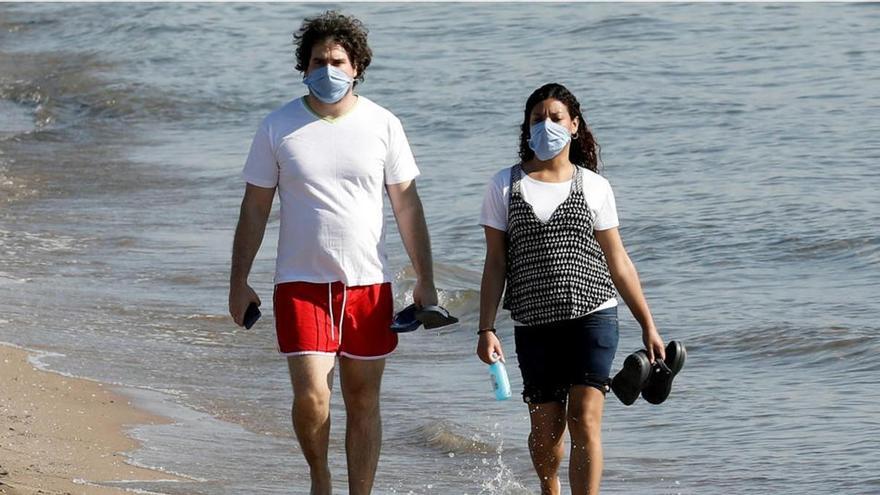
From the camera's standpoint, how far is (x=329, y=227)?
198 inches

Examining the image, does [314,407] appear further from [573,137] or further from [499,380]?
[573,137]

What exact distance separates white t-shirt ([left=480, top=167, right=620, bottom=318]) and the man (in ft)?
0.81

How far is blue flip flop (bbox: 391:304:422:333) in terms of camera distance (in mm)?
5070

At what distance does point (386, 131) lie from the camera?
5.09 meters

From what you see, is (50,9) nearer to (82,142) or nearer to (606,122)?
(82,142)

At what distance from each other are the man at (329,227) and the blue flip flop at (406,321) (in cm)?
4

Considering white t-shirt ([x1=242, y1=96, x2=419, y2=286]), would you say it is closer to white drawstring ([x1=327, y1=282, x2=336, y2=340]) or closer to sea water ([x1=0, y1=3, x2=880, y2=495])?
white drawstring ([x1=327, y1=282, x2=336, y2=340])

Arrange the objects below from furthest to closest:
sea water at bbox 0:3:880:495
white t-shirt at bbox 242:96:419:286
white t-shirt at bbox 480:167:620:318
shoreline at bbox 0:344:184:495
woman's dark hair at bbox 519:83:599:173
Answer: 1. sea water at bbox 0:3:880:495
2. shoreline at bbox 0:344:184:495
3. woman's dark hair at bbox 519:83:599:173
4. white t-shirt at bbox 480:167:620:318
5. white t-shirt at bbox 242:96:419:286

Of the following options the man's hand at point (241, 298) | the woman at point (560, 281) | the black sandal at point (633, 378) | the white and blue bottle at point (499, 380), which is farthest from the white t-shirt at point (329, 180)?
the black sandal at point (633, 378)

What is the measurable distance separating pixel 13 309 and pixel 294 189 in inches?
188

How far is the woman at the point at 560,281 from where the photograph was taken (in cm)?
511

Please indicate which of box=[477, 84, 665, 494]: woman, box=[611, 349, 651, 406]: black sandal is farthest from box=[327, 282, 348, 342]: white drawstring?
box=[611, 349, 651, 406]: black sandal

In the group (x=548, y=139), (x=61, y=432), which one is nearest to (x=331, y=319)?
(x=548, y=139)

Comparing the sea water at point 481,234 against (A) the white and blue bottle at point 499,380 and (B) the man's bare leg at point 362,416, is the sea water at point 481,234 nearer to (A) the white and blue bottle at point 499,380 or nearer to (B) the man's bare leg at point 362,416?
(B) the man's bare leg at point 362,416
